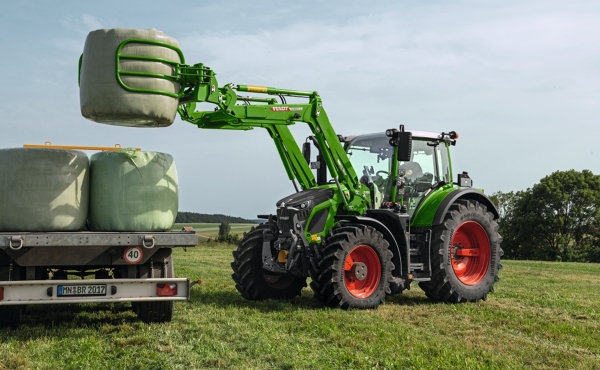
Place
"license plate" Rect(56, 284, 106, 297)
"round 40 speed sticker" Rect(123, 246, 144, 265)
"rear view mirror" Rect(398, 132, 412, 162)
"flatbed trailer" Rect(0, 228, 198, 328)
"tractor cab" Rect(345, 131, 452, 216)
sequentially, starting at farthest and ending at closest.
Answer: "tractor cab" Rect(345, 131, 452, 216), "rear view mirror" Rect(398, 132, 412, 162), "round 40 speed sticker" Rect(123, 246, 144, 265), "license plate" Rect(56, 284, 106, 297), "flatbed trailer" Rect(0, 228, 198, 328)

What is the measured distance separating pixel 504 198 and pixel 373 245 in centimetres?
4743

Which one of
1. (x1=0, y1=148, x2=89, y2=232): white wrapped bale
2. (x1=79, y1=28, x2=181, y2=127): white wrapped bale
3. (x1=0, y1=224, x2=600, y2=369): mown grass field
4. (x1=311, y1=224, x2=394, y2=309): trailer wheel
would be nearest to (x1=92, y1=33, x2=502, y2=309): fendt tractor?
(x1=311, y1=224, x2=394, y2=309): trailer wheel

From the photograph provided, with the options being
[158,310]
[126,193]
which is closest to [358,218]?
[158,310]

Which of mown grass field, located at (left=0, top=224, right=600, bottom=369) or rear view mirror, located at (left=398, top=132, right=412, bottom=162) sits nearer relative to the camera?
mown grass field, located at (left=0, top=224, right=600, bottom=369)

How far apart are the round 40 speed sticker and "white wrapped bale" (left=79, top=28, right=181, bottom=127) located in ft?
4.49

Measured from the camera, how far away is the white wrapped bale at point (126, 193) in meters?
7.10

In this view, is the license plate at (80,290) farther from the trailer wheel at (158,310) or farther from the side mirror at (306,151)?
the side mirror at (306,151)

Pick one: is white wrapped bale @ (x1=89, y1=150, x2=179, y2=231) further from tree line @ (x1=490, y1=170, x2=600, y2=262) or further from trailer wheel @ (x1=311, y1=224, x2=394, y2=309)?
tree line @ (x1=490, y1=170, x2=600, y2=262)

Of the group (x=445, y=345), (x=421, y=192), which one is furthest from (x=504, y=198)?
(x=445, y=345)

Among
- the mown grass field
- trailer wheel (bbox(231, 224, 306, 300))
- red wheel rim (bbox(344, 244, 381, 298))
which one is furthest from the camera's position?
trailer wheel (bbox(231, 224, 306, 300))

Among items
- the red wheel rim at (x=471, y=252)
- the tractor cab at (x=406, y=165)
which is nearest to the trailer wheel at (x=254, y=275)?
the tractor cab at (x=406, y=165)

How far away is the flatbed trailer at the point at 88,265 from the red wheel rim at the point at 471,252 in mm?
5152

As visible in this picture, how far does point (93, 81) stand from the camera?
695 centimetres

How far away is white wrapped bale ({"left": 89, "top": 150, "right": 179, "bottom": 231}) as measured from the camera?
710cm
